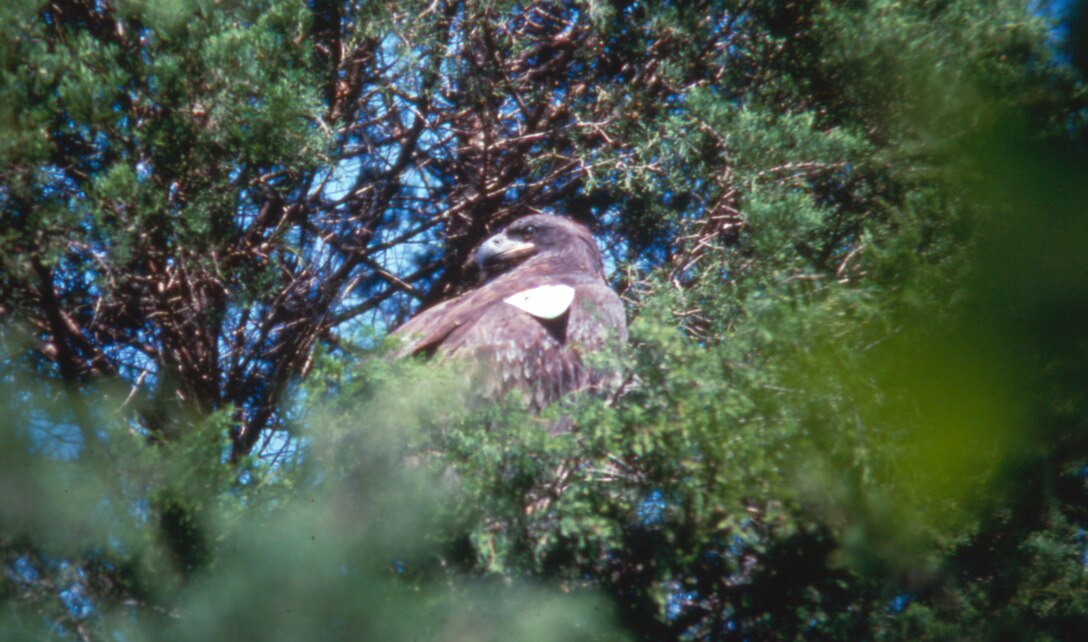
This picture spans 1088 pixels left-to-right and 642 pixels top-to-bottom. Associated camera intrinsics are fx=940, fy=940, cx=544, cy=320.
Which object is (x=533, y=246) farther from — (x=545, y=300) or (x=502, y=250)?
(x=545, y=300)

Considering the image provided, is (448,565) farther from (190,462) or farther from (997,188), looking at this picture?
(997,188)

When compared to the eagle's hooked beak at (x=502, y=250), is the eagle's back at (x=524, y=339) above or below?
below

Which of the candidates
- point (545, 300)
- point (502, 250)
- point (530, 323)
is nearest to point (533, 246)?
point (502, 250)

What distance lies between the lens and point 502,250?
4.20 meters

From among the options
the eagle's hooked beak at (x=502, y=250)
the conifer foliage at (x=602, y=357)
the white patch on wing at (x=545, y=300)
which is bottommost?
the conifer foliage at (x=602, y=357)

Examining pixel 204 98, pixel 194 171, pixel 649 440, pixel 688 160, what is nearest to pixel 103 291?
pixel 194 171

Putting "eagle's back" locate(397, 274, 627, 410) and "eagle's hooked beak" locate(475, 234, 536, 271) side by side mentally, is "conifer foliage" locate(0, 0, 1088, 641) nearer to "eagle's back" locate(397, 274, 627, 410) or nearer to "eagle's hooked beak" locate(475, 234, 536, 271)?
"eagle's back" locate(397, 274, 627, 410)

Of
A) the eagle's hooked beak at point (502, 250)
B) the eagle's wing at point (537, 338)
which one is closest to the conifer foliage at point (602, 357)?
the eagle's wing at point (537, 338)

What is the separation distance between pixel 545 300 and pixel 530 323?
0.16 meters

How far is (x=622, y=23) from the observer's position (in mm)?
4051

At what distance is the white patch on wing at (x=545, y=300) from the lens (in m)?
3.54

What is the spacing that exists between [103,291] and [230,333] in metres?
0.71

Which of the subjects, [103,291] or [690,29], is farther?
[690,29]

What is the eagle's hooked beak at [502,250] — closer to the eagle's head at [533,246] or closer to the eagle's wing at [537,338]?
the eagle's head at [533,246]
